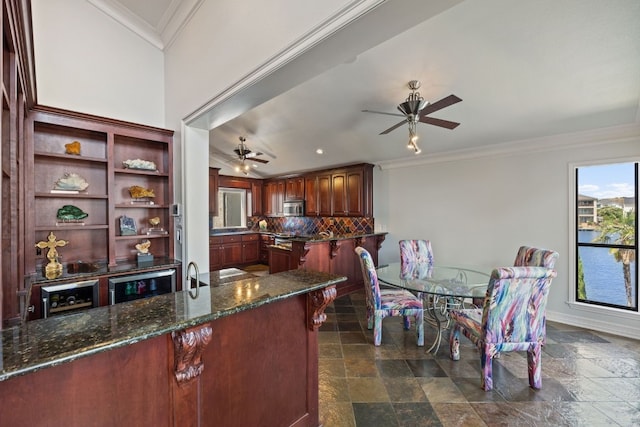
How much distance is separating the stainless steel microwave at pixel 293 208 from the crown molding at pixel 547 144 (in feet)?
9.07

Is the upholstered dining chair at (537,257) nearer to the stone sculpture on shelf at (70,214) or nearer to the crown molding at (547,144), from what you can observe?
the crown molding at (547,144)

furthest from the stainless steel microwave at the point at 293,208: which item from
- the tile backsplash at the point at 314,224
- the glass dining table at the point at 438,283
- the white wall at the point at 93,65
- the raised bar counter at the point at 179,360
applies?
the raised bar counter at the point at 179,360

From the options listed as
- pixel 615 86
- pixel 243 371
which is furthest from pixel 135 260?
pixel 615 86

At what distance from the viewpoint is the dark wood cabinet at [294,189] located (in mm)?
6520

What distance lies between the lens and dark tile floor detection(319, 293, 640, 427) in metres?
1.97

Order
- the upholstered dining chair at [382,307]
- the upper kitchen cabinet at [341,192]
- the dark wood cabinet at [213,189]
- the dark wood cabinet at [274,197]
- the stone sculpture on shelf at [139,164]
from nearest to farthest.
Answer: the stone sculpture on shelf at [139,164]
the upholstered dining chair at [382,307]
the upper kitchen cabinet at [341,192]
the dark wood cabinet at [213,189]
the dark wood cabinet at [274,197]

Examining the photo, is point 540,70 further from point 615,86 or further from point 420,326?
point 420,326

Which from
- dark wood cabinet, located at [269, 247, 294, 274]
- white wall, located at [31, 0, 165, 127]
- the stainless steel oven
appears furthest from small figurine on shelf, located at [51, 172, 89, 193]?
dark wood cabinet, located at [269, 247, 294, 274]

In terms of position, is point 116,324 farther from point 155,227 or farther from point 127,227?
point 155,227

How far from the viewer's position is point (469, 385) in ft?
7.62

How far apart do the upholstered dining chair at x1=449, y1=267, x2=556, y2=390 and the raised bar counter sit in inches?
55.8

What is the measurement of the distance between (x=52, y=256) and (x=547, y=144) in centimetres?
556

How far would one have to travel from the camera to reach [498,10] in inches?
80.4

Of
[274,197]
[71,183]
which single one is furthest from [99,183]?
[274,197]
